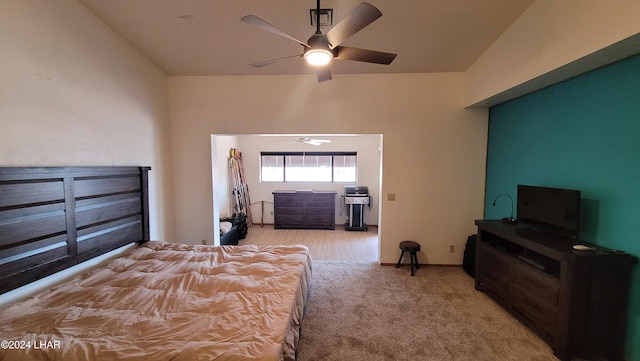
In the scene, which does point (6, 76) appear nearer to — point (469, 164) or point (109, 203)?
point (109, 203)

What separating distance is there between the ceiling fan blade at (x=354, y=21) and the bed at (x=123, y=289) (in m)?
1.93

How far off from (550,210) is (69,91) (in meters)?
4.53

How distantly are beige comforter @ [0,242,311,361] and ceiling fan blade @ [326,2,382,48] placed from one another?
1.93 metres

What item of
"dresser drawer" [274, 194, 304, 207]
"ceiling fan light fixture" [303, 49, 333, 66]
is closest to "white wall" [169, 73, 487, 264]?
"ceiling fan light fixture" [303, 49, 333, 66]

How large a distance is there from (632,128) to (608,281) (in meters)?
1.17

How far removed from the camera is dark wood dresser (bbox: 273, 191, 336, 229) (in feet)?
19.1

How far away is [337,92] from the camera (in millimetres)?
3463

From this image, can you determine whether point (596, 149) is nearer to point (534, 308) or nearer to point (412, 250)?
point (534, 308)

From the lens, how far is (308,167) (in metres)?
6.38

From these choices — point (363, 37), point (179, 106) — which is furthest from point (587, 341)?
point (179, 106)

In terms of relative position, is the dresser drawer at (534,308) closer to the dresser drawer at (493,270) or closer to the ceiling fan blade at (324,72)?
the dresser drawer at (493,270)

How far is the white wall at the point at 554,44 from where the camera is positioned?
159 centimetres

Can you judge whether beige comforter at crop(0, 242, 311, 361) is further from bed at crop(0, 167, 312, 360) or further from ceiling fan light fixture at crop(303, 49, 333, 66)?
ceiling fan light fixture at crop(303, 49, 333, 66)

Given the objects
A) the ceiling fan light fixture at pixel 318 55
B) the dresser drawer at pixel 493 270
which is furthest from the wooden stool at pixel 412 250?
the ceiling fan light fixture at pixel 318 55
